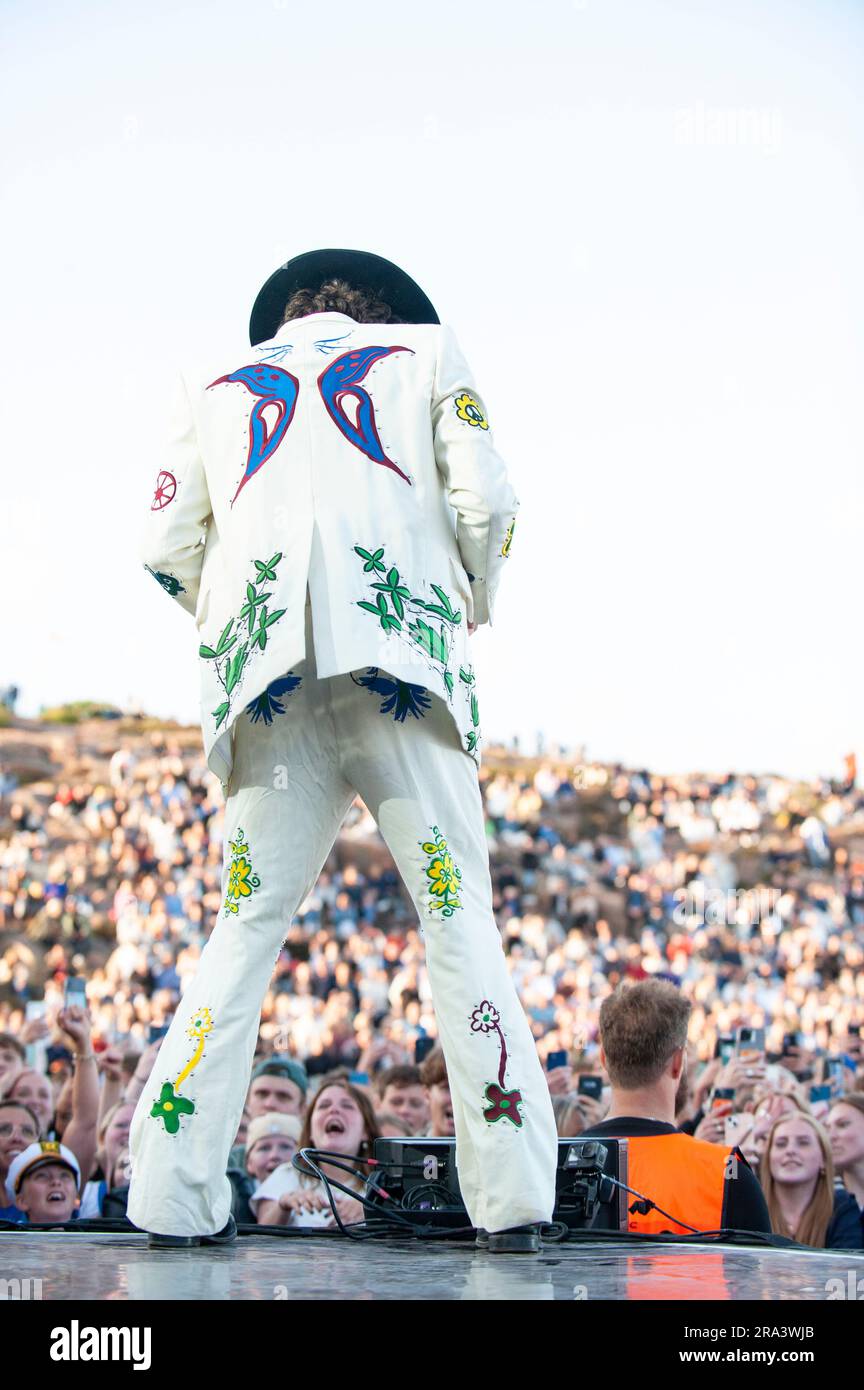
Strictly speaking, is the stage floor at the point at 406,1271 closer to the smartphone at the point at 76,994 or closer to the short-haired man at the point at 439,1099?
the smartphone at the point at 76,994

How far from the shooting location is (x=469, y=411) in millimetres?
3449

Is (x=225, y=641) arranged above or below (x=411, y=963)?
below

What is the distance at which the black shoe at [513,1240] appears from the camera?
303 centimetres

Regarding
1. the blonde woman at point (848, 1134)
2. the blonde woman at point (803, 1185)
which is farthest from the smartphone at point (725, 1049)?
the blonde woman at point (803, 1185)

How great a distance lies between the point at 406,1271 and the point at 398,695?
119 cm

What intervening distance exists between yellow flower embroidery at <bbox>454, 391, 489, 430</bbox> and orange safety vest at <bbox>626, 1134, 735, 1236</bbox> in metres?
1.68

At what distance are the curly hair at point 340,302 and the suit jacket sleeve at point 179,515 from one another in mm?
366

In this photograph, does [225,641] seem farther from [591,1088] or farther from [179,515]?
[591,1088]

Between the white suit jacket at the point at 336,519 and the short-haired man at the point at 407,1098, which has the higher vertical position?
the white suit jacket at the point at 336,519

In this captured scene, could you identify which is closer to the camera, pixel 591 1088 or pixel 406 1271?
pixel 406 1271

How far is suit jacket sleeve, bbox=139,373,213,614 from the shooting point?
11.6 ft

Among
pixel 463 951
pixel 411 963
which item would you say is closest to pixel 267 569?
pixel 463 951

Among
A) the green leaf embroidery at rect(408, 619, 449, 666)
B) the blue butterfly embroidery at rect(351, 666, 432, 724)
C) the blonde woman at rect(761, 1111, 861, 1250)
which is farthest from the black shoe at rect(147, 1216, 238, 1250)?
the blonde woman at rect(761, 1111, 861, 1250)

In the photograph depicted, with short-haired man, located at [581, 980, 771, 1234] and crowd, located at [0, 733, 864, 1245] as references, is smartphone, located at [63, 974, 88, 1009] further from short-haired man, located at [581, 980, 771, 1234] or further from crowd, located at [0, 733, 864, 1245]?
short-haired man, located at [581, 980, 771, 1234]
